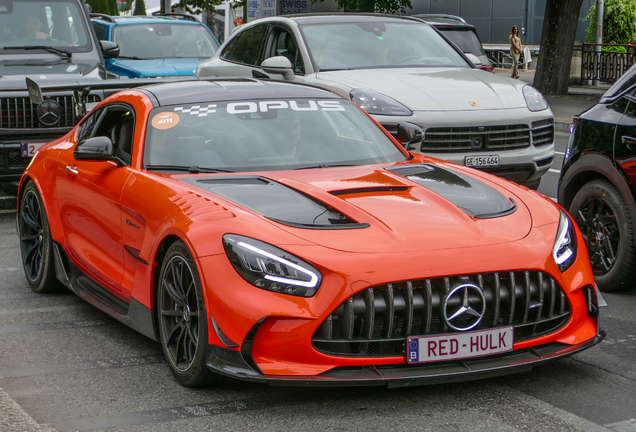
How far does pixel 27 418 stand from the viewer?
3.66m

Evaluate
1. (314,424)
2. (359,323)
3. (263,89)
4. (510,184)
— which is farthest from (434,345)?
(263,89)

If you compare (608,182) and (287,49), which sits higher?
(287,49)

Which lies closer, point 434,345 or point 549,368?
point 434,345

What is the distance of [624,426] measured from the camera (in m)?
3.77

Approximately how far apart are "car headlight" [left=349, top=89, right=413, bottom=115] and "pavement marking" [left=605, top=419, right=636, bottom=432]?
4826 mm

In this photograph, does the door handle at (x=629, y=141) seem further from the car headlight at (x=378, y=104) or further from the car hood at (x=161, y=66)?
the car hood at (x=161, y=66)

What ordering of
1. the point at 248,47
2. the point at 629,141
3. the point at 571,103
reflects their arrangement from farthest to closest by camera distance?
the point at 571,103 → the point at 248,47 → the point at 629,141

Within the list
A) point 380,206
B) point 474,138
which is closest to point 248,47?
point 474,138

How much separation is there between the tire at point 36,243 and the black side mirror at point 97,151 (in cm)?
99

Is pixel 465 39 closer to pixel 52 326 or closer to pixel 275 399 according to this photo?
pixel 52 326

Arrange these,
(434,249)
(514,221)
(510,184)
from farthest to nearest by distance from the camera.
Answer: (510,184) < (514,221) < (434,249)

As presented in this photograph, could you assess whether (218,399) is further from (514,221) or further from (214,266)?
(514,221)

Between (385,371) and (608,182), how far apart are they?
3.04m

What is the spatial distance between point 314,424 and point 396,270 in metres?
0.73
